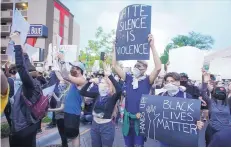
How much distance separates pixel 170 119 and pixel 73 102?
1.77 meters

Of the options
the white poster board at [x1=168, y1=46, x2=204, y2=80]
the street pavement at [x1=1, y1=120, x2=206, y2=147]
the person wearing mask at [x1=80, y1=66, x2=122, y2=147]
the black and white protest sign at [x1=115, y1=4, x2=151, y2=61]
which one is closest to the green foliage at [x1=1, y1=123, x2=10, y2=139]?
the street pavement at [x1=1, y1=120, x2=206, y2=147]

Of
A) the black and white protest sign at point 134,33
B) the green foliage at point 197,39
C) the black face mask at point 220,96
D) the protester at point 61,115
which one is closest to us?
the black and white protest sign at point 134,33

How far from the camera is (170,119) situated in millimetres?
3998

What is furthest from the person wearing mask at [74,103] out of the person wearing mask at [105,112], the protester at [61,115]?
the protester at [61,115]

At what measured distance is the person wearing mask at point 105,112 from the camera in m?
4.60

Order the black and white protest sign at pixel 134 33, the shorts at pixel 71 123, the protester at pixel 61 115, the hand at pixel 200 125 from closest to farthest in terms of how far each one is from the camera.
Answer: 1. the hand at pixel 200 125
2. the black and white protest sign at pixel 134 33
3. the shorts at pixel 71 123
4. the protester at pixel 61 115

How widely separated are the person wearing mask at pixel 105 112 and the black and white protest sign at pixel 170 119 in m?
0.60

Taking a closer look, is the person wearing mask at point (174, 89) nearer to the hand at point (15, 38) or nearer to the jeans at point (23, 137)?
the jeans at point (23, 137)

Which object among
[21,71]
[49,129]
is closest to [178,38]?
[49,129]

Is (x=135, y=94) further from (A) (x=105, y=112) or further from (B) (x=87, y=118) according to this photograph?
(B) (x=87, y=118)

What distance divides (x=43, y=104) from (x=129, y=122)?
133cm

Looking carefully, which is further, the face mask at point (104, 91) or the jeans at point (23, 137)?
the face mask at point (104, 91)

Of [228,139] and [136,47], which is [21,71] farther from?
[228,139]

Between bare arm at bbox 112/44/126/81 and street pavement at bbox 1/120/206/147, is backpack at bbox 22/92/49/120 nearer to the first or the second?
bare arm at bbox 112/44/126/81
